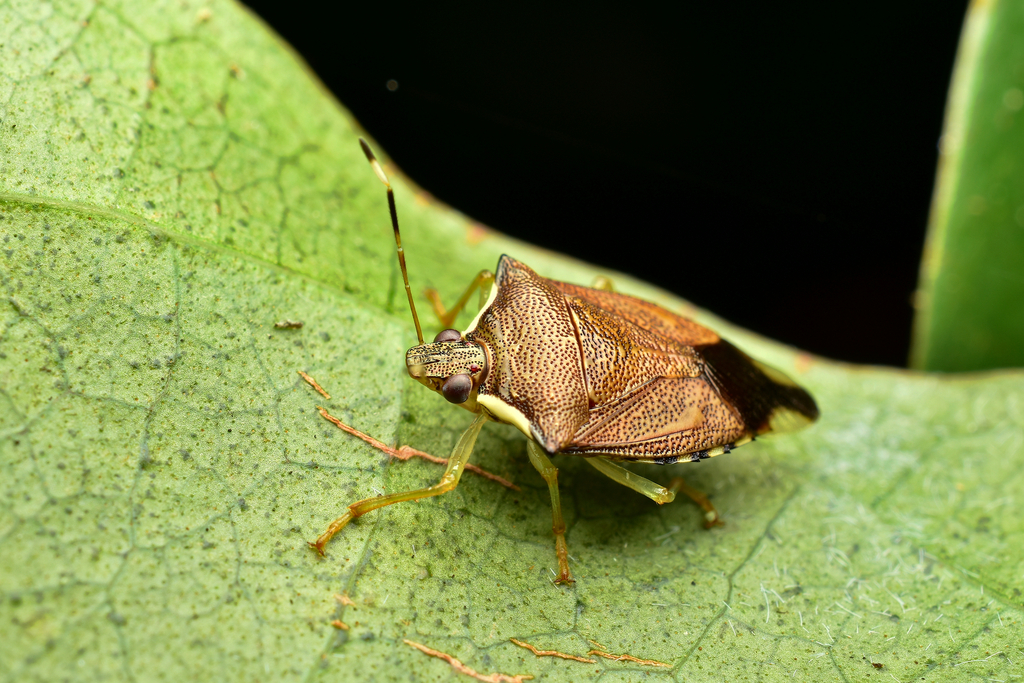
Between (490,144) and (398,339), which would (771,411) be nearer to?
(398,339)

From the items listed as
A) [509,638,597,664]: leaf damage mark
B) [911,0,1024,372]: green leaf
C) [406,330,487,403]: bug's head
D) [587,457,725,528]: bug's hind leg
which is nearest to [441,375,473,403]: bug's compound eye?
[406,330,487,403]: bug's head

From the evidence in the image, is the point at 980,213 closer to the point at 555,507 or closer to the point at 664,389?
the point at 664,389

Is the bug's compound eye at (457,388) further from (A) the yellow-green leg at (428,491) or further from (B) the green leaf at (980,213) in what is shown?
(B) the green leaf at (980,213)

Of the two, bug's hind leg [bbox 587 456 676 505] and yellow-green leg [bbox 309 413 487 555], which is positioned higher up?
bug's hind leg [bbox 587 456 676 505]

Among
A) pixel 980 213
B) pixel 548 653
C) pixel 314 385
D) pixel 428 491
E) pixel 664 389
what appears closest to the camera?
pixel 548 653

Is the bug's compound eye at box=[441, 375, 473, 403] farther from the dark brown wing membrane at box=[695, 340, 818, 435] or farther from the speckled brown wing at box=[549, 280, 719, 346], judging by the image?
the dark brown wing membrane at box=[695, 340, 818, 435]

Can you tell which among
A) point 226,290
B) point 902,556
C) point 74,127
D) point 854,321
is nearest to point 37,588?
point 226,290

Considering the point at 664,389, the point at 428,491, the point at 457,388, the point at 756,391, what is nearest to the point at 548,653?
the point at 428,491
